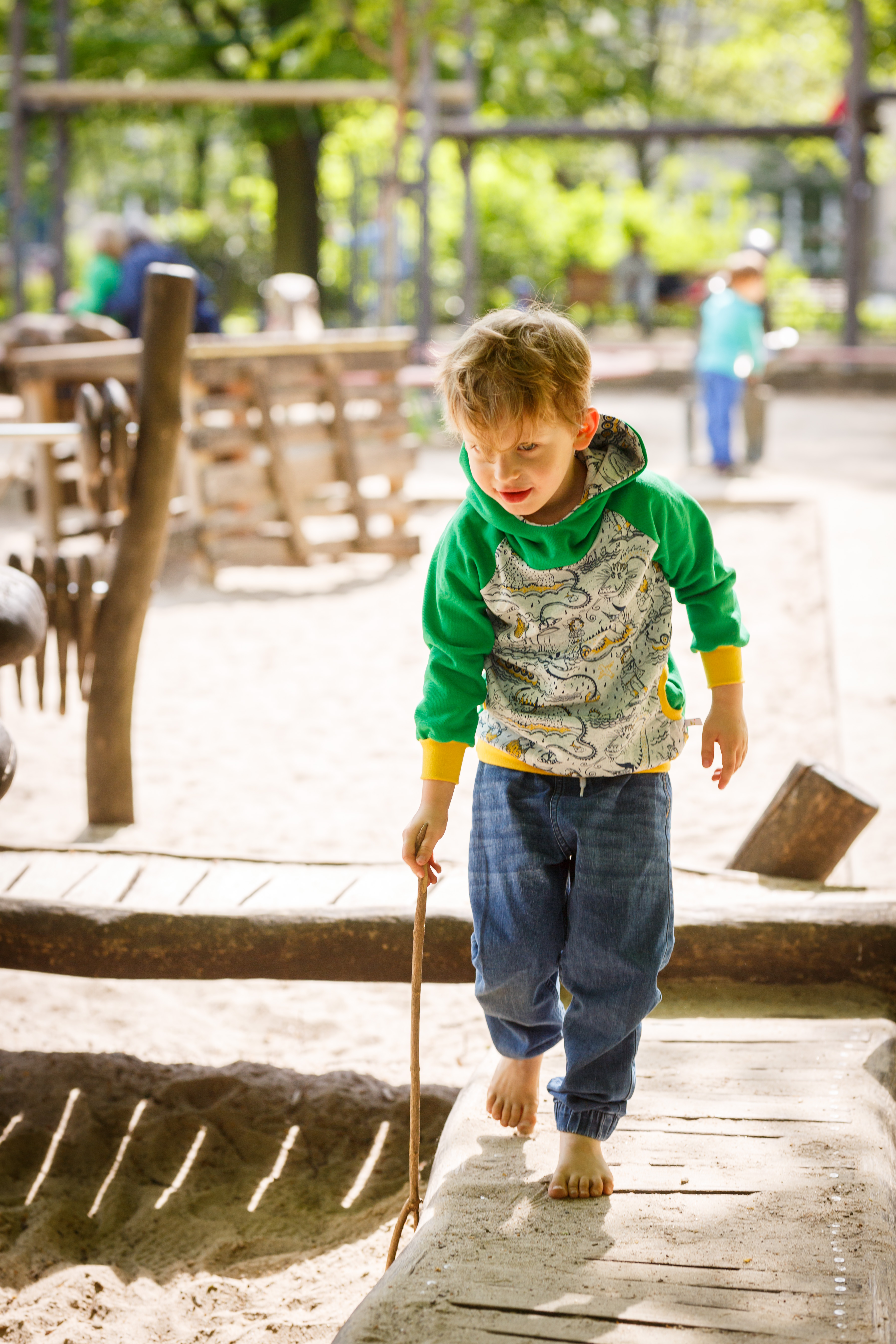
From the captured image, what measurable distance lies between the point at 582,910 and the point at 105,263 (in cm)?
902

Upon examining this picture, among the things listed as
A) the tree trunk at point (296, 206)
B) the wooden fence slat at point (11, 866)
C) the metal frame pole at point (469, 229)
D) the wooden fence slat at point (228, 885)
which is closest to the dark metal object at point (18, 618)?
the wooden fence slat at point (11, 866)

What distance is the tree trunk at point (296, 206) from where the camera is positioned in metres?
18.8

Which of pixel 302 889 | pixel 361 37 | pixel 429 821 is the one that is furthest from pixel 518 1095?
pixel 361 37

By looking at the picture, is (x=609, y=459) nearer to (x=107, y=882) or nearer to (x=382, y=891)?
(x=382, y=891)

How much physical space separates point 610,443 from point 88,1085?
74.2 inches

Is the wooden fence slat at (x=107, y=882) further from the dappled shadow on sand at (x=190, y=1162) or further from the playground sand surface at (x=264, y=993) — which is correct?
the dappled shadow on sand at (x=190, y=1162)

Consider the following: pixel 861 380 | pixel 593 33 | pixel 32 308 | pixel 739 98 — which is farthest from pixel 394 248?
pixel 739 98

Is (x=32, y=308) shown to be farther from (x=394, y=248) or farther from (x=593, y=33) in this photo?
(x=394, y=248)

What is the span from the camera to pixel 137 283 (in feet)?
32.2

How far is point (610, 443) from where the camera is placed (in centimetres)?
209

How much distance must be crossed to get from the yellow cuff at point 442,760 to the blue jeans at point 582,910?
85 mm

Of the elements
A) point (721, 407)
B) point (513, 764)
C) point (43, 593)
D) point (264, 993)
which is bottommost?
point (264, 993)

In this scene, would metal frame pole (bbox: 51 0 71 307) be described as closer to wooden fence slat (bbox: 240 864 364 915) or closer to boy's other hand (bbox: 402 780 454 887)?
wooden fence slat (bbox: 240 864 364 915)

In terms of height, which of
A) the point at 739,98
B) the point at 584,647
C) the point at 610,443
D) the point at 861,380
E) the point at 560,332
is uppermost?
the point at 739,98
